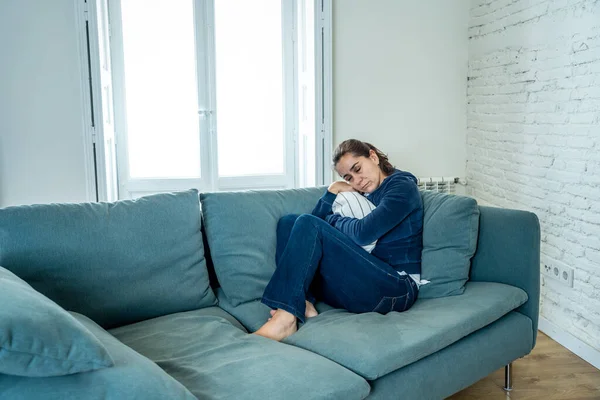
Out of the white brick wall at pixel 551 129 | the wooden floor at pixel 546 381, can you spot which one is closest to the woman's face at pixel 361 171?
the wooden floor at pixel 546 381

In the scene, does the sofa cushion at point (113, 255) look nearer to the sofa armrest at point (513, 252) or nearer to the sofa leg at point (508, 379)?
the sofa armrest at point (513, 252)

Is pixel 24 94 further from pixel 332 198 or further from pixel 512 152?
pixel 512 152

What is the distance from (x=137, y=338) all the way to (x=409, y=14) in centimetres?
292

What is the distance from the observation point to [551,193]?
3023 millimetres

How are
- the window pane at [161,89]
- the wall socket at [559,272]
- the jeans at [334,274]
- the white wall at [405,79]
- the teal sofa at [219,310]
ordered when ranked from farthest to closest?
the white wall at [405,79], the window pane at [161,89], the wall socket at [559,272], the jeans at [334,274], the teal sofa at [219,310]

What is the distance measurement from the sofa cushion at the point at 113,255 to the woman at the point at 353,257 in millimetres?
362

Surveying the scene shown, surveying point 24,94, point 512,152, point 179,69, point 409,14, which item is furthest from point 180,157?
point 512,152

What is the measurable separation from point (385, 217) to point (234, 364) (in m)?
0.89

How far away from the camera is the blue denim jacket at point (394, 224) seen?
223 centimetres

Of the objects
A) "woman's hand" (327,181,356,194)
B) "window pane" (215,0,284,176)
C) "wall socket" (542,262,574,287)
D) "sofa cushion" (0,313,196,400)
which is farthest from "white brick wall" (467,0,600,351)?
"sofa cushion" (0,313,196,400)

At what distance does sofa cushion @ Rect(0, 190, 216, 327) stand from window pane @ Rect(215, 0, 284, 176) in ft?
5.23

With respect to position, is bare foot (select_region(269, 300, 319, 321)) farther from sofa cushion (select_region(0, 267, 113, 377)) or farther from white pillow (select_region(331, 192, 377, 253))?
sofa cushion (select_region(0, 267, 113, 377))

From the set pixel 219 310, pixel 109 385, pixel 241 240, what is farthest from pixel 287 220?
pixel 109 385

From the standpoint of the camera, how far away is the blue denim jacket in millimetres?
2229
